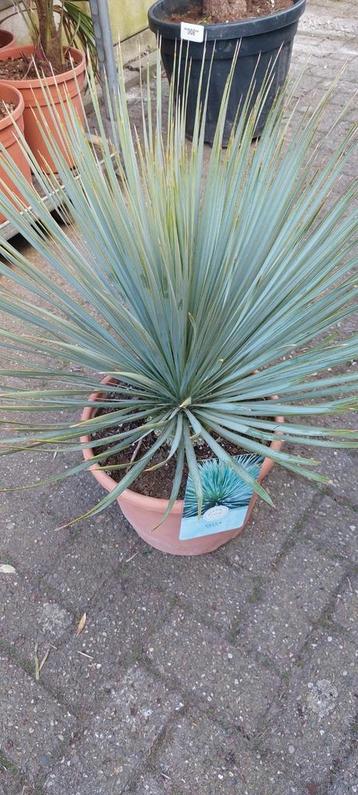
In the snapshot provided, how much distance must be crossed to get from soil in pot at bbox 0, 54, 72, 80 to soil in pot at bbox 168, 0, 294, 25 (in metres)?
0.73

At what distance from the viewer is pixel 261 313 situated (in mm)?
1229

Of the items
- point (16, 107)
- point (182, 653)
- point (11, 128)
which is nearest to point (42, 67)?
point (16, 107)

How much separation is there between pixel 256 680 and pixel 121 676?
0.31 m

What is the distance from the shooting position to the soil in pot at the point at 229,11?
9.23 feet

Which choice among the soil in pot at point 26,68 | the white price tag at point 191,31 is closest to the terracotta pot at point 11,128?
the soil in pot at point 26,68

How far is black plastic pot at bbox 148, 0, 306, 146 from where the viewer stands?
2.66 meters

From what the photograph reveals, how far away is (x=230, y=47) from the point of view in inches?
107

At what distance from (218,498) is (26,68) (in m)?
2.31

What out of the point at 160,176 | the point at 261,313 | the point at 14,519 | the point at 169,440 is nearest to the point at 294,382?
the point at 261,313

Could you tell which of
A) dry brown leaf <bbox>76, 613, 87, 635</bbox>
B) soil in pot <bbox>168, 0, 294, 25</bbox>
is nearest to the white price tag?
soil in pot <bbox>168, 0, 294, 25</bbox>

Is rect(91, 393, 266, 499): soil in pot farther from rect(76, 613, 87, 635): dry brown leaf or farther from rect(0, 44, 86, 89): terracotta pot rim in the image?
rect(0, 44, 86, 89): terracotta pot rim

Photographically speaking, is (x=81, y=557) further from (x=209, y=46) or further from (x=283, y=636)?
(x=209, y=46)

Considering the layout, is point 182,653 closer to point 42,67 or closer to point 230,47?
point 42,67

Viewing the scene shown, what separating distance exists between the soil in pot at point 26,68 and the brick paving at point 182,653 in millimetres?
1841
